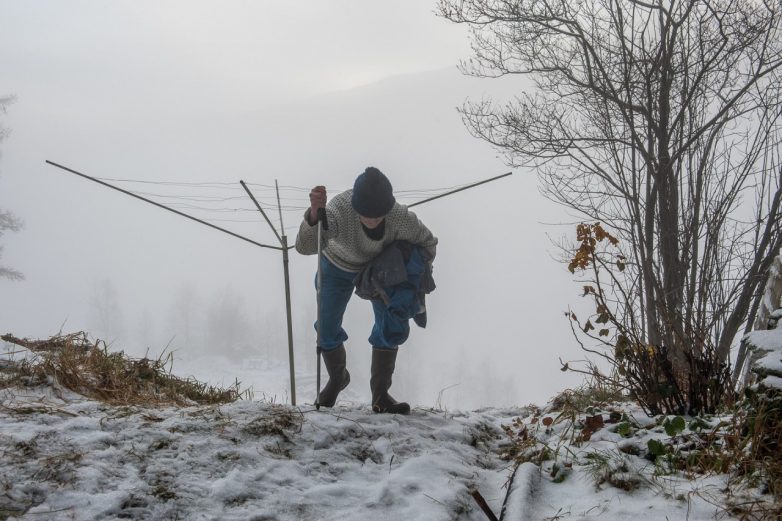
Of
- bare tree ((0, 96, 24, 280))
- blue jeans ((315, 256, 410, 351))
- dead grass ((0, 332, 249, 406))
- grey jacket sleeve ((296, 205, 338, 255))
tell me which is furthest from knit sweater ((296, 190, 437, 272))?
bare tree ((0, 96, 24, 280))

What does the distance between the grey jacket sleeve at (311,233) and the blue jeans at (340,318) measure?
0.18m

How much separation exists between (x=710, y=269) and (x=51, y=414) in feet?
15.4

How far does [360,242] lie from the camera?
425cm

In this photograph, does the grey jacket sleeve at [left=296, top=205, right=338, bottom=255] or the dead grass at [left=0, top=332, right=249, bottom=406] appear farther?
the grey jacket sleeve at [left=296, top=205, right=338, bottom=255]

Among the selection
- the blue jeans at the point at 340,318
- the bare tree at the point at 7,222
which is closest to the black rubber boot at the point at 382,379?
the blue jeans at the point at 340,318

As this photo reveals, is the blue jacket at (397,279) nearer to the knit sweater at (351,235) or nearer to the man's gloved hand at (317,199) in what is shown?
the knit sweater at (351,235)

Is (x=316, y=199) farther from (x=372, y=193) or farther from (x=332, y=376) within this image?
(x=332, y=376)

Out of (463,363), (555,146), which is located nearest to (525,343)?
(463,363)

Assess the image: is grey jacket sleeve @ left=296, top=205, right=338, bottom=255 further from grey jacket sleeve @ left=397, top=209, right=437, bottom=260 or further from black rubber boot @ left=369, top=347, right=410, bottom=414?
black rubber boot @ left=369, top=347, right=410, bottom=414

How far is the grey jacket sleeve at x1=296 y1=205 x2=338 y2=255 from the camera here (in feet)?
13.6

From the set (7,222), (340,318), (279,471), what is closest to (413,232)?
(340,318)

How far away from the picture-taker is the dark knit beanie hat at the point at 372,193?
3990 millimetres

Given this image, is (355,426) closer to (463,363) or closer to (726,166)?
(726,166)

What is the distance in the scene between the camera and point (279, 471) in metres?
2.47
